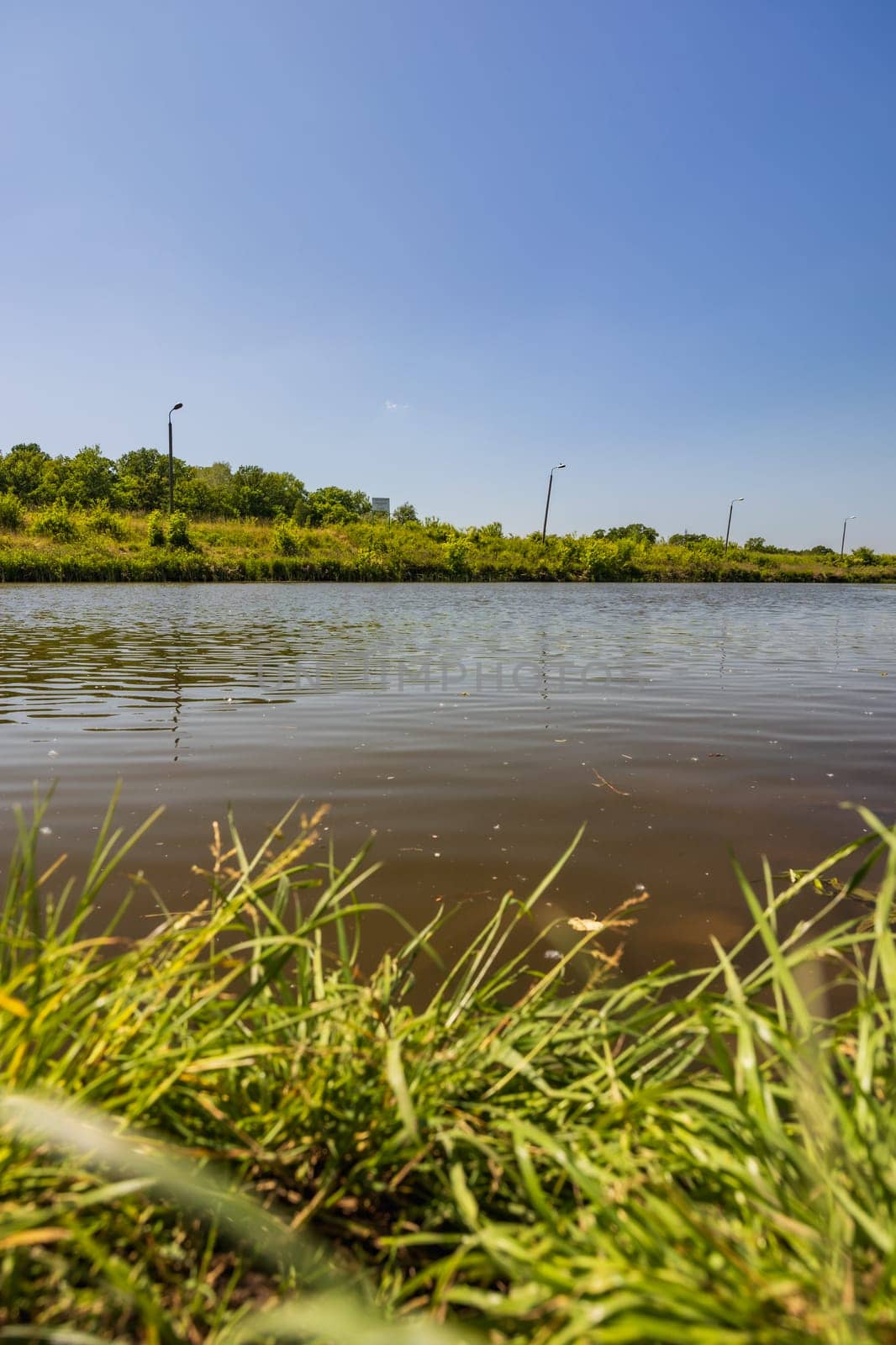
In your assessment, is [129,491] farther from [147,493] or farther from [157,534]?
[157,534]

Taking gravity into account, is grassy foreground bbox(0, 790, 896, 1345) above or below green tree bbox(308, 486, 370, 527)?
below

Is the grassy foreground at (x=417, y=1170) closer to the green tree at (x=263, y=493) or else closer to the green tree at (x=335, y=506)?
Answer: the green tree at (x=335, y=506)

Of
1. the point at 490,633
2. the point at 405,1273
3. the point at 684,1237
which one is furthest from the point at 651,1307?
the point at 490,633

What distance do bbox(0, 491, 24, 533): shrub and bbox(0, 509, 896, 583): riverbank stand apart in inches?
6.7

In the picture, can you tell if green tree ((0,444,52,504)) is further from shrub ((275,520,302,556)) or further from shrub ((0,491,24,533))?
shrub ((275,520,302,556))

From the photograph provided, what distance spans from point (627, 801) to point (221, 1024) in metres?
3.07

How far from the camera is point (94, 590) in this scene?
982 inches

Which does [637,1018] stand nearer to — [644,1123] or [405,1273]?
Answer: [644,1123]

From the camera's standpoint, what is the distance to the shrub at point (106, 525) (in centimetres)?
4047

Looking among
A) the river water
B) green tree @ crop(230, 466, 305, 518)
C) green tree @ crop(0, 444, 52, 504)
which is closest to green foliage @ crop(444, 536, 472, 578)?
green tree @ crop(230, 466, 305, 518)

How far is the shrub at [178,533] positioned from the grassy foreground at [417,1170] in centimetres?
4152

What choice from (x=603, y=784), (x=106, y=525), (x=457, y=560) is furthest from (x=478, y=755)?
(x=106, y=525)

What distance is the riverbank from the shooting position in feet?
111

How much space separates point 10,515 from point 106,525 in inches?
184
